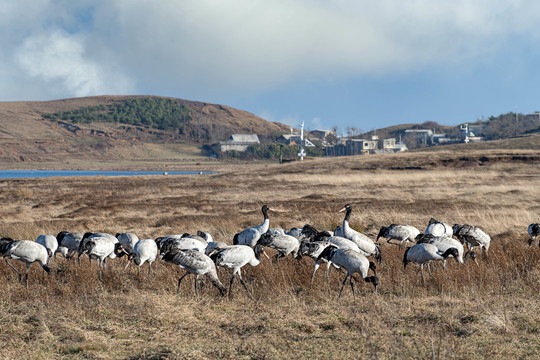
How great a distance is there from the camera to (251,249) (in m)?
10.9

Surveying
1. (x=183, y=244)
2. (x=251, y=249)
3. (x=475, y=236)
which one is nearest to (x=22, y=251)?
(x=183, y=244)

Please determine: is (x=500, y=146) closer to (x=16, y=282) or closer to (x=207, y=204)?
(x=207, y=204)

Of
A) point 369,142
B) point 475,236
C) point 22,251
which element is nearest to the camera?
point 22,251

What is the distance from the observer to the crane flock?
10.3m

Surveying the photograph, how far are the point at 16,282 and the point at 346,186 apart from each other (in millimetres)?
33906

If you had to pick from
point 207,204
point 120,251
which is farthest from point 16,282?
point 207,204

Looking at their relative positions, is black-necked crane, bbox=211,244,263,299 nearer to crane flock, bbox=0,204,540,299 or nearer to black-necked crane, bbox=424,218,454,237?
crane flock, bbox=0,204,540,299

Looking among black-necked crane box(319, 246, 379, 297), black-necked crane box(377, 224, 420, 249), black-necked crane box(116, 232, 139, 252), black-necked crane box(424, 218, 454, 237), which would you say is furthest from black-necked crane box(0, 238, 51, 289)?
black-necked crane box(424, 218, 454, 237)

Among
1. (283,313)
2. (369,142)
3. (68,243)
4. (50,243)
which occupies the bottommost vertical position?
(283,313)

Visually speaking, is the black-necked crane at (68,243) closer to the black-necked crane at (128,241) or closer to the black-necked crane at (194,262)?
the black-necked crane at (128,241)

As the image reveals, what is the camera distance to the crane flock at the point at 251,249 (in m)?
10.3

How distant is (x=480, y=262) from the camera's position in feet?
41.8

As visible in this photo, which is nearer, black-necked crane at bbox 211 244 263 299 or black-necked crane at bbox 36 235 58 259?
black-necked crane at bbox 211 244 263 299

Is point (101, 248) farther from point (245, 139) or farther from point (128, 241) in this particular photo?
point (245, 139)
